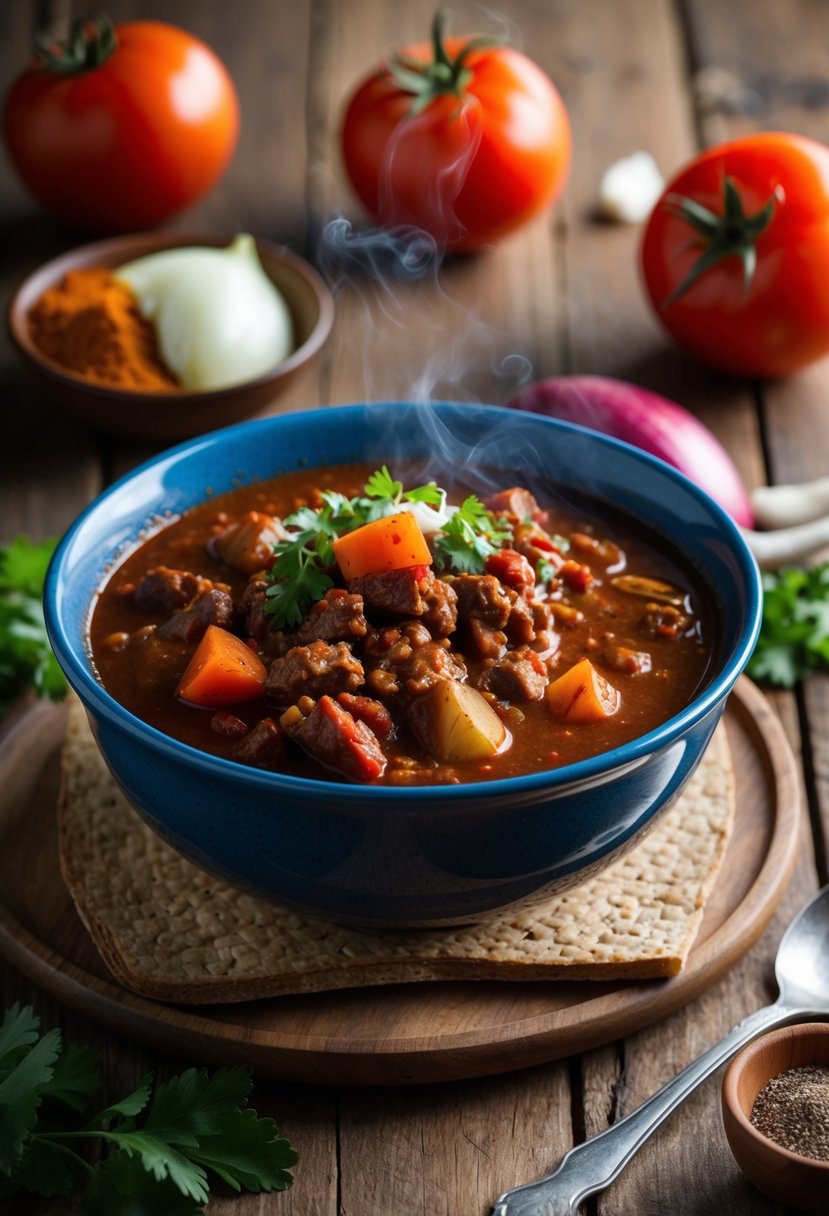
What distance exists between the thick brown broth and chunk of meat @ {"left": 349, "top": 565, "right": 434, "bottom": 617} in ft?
0.22

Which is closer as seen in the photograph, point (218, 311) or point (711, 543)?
point (711, 543)

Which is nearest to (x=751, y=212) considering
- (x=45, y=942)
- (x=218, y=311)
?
(x=218, y=311)

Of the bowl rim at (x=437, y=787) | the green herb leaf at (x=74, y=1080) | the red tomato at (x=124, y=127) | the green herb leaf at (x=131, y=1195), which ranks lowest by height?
the green herb leaf at (x=74, y=1080)

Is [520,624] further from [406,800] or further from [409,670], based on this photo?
[406,800]

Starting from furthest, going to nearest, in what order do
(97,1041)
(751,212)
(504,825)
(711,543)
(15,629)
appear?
(751,212)
(15,629)
(711,543)
(97,1041)
(504,825)

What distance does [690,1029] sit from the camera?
3156mm

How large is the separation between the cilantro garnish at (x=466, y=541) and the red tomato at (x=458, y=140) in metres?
2.69

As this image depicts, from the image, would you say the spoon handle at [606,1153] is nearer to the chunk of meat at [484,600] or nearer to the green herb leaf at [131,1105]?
the green herb leaf at [131,1105]

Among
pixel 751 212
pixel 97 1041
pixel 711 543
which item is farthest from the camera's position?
pixel 751 212

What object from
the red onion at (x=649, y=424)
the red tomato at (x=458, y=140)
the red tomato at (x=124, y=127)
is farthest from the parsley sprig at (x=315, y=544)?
the red tomato at (x=124, y=127)

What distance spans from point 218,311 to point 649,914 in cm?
275

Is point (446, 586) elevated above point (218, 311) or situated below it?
above

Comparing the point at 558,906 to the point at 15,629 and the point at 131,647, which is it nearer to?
the point at 131,647

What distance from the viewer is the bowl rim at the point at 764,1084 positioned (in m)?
2.66
